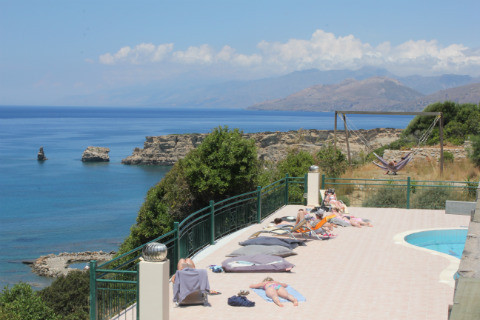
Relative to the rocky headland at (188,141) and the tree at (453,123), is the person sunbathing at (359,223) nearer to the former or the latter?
the tree at (453,123)

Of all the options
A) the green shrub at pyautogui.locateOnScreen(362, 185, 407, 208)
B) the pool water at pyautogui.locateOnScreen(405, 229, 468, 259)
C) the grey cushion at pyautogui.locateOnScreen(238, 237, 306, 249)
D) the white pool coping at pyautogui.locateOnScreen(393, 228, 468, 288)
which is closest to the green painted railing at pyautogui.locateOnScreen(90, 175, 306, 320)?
the grey cushion at pyautogui.locateOnScreen(238, 237, 306, 249)

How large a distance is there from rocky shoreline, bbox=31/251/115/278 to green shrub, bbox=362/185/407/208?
19.2 metres

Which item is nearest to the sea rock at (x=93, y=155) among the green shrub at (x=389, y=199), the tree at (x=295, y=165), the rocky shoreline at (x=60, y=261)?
the rocky shoreline at (x=60, y=261)

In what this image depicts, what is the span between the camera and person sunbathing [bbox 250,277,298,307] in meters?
8.48

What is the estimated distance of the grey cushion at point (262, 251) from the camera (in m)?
11.2

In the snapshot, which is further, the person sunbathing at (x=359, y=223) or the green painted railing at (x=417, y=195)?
the green painted railing at (x=417, y=195)

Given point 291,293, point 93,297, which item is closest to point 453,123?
point 291,293

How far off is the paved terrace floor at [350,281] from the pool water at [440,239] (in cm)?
42

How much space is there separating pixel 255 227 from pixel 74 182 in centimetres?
6057

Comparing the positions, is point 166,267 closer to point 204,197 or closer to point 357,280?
point 357,280

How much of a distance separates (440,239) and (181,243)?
742cm

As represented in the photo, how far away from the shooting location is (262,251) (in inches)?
442

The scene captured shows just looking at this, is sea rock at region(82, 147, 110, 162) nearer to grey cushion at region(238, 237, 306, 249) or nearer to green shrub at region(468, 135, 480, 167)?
green shrub at region(468, 135, 480, 167)

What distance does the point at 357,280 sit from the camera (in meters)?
9.90
